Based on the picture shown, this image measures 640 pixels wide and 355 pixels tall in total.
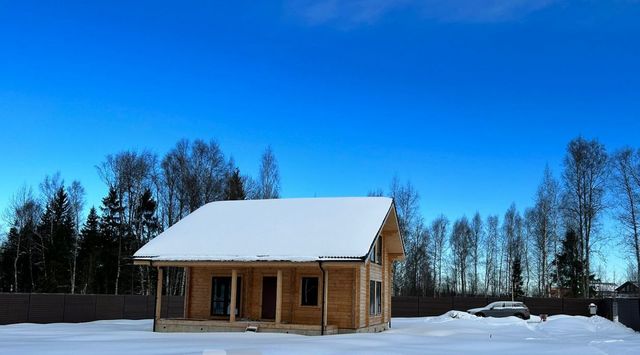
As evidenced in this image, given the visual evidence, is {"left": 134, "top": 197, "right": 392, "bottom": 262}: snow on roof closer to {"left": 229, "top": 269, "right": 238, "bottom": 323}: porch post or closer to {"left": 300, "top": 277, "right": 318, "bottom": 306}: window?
{"left": 229, "top": 269, "right": 238, "bottom": 323}: porch post

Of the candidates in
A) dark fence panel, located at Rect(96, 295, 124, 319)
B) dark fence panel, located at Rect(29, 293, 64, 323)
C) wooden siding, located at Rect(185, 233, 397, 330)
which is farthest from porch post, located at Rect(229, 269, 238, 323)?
dark fence panel, located at Rect(96, 295, 124, 319)

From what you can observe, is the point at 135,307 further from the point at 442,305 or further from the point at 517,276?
the point at 517,276

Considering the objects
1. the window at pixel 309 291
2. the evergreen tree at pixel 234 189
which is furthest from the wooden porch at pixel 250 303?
the evergreen tree at pixel 234 189

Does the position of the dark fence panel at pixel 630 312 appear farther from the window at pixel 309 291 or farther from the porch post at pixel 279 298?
the porch post at pixel 279 298

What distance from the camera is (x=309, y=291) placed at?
21.3 m

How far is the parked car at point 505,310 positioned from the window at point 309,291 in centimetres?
1743

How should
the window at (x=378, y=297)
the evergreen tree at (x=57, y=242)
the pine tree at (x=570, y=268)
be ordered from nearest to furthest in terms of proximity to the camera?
1. the window at (x=378, y=297)
2. the evergreen tree at (x=57, y=242)
3. the pine tree at (x=570, y=268)

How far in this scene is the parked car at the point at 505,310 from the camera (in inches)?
1361

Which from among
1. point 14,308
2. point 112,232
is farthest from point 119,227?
point 14,308

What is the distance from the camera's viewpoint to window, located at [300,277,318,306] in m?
21.2

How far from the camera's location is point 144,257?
2162 cm

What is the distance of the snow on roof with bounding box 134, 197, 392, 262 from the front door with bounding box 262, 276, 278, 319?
5.02ft

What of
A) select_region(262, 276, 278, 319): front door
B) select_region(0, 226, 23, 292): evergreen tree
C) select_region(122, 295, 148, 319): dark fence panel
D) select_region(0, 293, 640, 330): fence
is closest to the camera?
select_region(262, 276, 278, 319): front door

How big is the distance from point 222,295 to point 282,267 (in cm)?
279
